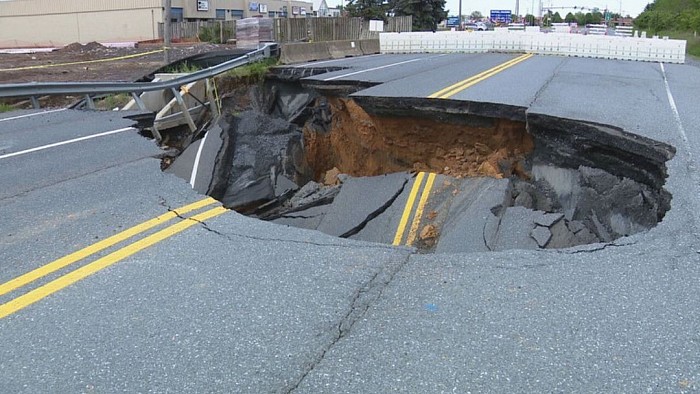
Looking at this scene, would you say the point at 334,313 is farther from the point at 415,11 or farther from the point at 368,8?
the point at 368,8

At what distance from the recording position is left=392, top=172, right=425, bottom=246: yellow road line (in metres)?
7.87

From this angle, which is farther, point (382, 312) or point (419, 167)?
point (419, 167)

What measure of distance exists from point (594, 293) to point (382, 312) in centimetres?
144

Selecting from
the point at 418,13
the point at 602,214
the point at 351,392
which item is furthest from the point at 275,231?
the point at 418,13

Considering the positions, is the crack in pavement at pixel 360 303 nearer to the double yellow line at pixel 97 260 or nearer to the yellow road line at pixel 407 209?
the double yellow line at pixel 97 260

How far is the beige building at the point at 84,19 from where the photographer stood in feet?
158

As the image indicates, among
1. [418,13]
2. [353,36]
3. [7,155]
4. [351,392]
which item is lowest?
[351,392]

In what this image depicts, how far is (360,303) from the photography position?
3.73 metres

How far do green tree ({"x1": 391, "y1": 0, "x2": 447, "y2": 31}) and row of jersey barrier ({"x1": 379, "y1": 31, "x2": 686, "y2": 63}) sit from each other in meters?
27.3

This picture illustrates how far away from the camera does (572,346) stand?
10.6 ft

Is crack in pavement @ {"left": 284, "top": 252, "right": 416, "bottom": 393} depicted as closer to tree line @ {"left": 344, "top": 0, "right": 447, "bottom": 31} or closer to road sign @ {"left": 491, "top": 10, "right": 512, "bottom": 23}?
tree line @ {"left": 344, "top": 0, "right": 447, "bottom": 31}

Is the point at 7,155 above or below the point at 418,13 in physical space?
below

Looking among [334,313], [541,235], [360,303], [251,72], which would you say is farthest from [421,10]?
[334,313]

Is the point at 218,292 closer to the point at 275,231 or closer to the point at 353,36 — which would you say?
the point at 275,231
